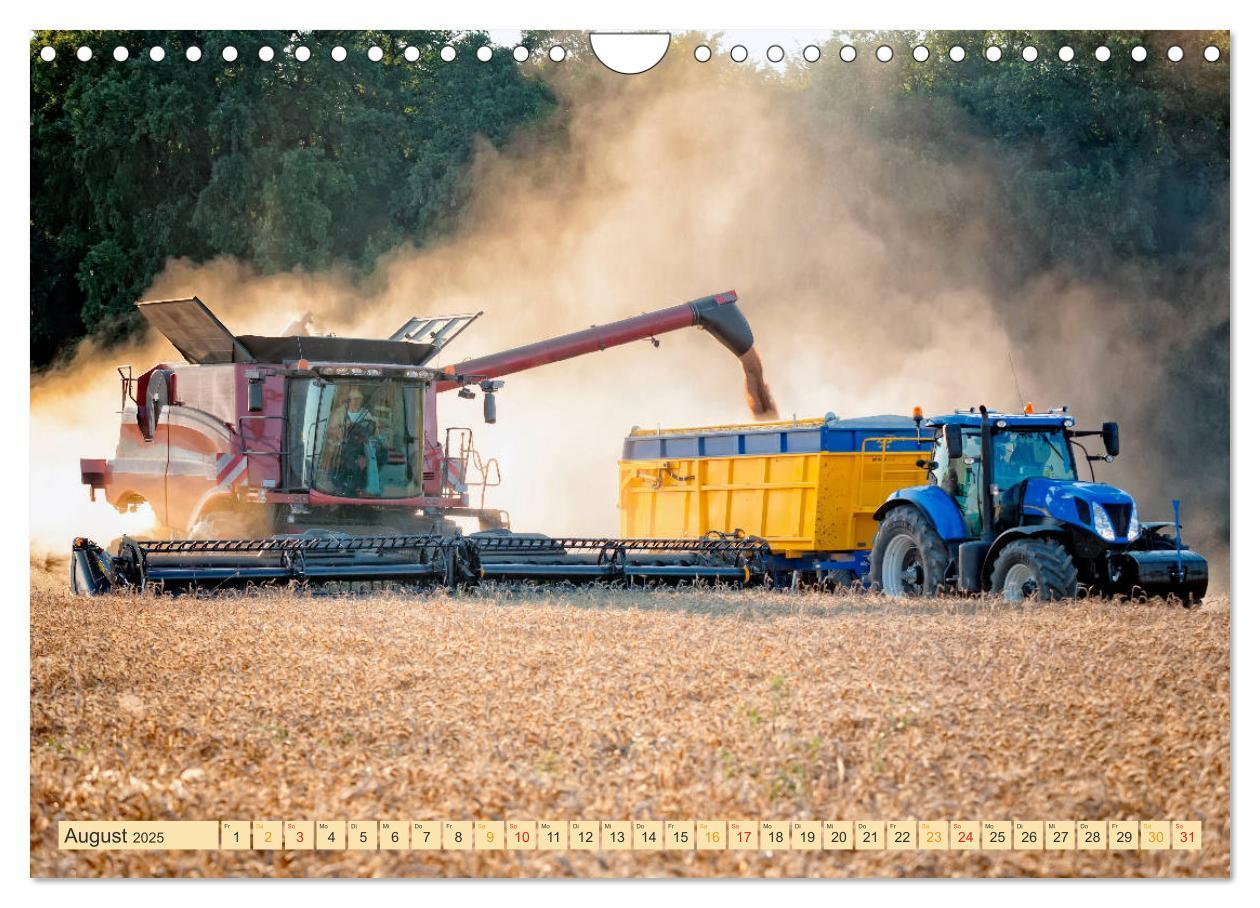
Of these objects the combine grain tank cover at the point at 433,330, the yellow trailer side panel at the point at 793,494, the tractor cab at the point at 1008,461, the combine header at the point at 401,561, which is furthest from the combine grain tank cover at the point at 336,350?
the tractor cab at the point at 1008,461

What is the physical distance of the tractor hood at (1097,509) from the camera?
1245 centimetres

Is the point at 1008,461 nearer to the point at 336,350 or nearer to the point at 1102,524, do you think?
the point at 1102,524

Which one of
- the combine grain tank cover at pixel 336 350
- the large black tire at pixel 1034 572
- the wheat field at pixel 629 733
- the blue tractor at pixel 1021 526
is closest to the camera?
the wheat field at pixel 629 733

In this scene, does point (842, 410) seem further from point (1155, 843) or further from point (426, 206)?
point (1155, 843)

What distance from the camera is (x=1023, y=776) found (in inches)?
221

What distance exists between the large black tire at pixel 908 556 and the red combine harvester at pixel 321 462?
1.48 meters

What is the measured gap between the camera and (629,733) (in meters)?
6.48

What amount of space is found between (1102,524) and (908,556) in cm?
226

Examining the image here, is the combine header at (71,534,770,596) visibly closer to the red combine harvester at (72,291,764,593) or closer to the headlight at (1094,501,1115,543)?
the red combine harvester at (72,291,764,593)

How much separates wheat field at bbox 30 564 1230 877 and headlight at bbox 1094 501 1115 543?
81.0 inches

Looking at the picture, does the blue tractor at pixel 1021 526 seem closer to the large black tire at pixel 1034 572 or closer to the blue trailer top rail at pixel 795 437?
the large black tire at pixel 1034 572

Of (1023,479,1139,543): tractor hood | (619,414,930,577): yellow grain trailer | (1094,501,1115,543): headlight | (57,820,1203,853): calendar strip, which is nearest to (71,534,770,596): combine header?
(619,414,930,577): yellow grain trailer

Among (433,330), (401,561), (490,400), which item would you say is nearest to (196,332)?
(433,330)

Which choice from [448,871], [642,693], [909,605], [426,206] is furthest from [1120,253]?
[448,871]
